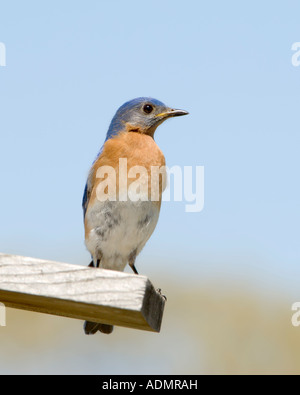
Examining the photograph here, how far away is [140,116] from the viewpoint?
22.5 ft

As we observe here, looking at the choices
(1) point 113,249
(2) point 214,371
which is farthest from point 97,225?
(2) point 214,371

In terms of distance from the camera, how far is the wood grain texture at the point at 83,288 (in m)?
4.11

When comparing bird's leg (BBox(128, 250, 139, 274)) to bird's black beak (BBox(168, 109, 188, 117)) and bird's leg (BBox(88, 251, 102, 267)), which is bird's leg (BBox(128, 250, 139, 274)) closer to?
bird's leg (BBox(88, 251, 102, 267))

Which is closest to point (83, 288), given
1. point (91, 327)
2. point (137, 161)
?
point (91, 327)

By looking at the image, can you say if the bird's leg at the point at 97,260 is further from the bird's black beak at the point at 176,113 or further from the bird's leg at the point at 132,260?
the bird's black beak at the point at 176,113

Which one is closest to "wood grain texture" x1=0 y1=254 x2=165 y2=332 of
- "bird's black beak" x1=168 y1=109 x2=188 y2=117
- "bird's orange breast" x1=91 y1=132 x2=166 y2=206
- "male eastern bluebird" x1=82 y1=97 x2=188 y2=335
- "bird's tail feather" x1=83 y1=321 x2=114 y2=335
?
"bird's tail feather" x1=83 y1=321 x2=114 y2=335

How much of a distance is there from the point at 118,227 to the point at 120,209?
0.51 feet

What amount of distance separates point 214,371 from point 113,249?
5.86 metres

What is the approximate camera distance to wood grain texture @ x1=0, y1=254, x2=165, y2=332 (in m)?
4.11

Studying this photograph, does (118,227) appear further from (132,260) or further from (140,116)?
(140,116)

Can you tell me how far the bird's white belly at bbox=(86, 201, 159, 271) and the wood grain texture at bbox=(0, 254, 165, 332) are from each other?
1640 mm

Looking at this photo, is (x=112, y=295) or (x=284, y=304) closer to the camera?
(x=112, y=295)
